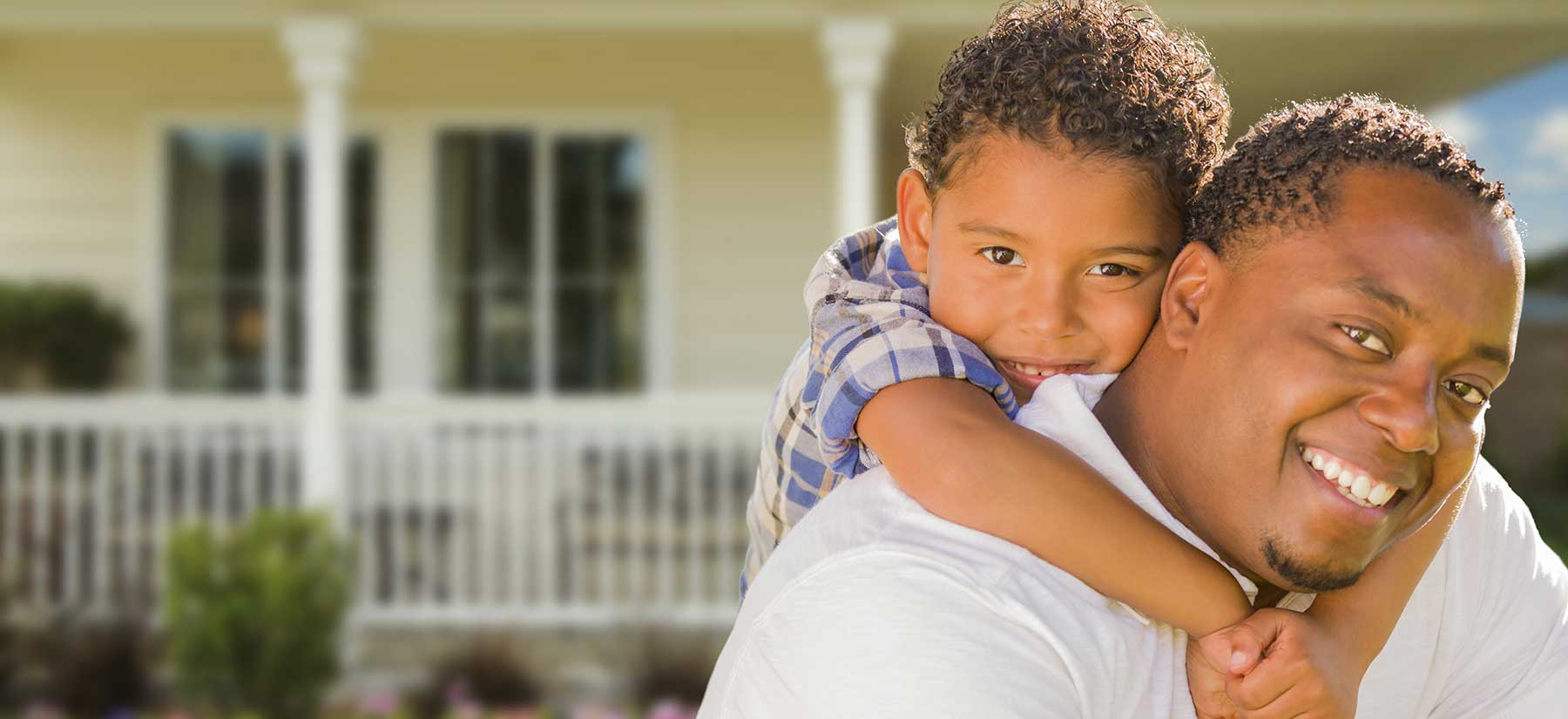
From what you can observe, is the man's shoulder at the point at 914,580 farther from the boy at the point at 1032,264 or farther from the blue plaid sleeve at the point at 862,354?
the blue plaid sleeve at the point at 862,354

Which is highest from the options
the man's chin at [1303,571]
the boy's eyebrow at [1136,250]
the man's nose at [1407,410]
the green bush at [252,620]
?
the boy's eyebrow at [1136,250]

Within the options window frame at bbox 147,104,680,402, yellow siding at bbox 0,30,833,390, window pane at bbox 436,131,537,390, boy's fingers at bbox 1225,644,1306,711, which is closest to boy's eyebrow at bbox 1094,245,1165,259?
boy's fingers at bbox 1225,644,1306,711

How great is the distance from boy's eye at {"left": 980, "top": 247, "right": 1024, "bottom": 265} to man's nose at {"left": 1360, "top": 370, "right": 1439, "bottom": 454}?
0.50 m

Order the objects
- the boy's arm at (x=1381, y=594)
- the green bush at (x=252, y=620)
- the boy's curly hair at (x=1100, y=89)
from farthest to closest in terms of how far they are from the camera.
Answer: the green bush at (x=252, y=620) → the boy's curly hair at (x=1100, y=89) → the boy's arm at (x=1381, y=594)

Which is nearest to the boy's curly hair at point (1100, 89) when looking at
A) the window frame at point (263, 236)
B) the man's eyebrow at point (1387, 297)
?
the man's eyebrow at point (1387, 297)

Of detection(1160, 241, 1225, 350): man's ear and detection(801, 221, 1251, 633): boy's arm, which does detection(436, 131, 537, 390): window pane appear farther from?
detection(1160, 241, 1225, 350): man's ear

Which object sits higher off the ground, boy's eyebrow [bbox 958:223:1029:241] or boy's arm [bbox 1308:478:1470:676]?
boy's eyebrow [bbox 958:223:1029:241]

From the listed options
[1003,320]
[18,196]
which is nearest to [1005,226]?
[1003,320]

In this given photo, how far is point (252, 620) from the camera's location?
→ 6.36 metres

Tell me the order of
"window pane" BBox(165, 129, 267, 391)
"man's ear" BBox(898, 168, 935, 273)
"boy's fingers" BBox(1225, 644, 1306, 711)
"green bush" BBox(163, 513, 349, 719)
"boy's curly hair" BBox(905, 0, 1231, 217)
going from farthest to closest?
"window pane" BBox(165, 129, 267, 391)
"green bush" BBox(163, 513, 349, 719)
"man's ear" BBox(898, 168, 935, 273)
"boy's curly hair" BBox(905, 0, 1231, 217)
"boy's fingers" BBox(1225, 644, 1306, 711)

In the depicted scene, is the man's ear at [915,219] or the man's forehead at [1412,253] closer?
the man's forehead at [1412,253]

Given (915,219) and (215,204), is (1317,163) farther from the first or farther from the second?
(215,204)

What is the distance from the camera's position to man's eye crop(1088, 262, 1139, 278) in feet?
5.92

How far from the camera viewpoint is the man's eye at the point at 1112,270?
181 cm
